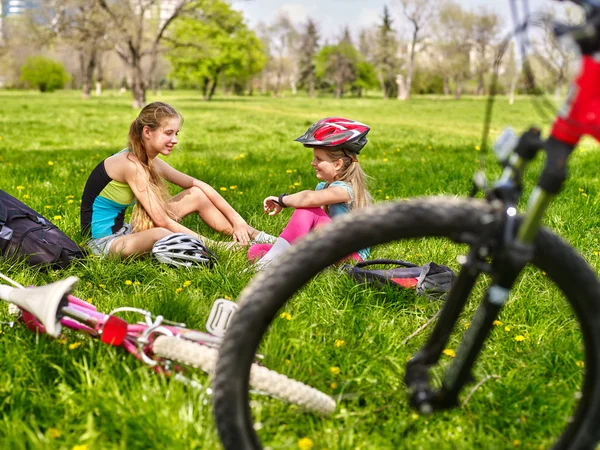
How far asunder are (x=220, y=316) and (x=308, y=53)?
247ft

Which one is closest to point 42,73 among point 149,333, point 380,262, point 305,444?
point 380,262

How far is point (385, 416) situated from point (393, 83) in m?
71.7

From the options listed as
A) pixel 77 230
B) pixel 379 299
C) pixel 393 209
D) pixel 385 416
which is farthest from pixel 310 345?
pixel 77 230

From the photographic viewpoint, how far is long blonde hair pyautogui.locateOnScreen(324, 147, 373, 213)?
391 cm

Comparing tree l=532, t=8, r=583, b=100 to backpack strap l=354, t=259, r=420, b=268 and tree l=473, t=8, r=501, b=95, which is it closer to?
tree l=473, t=8, r=501, b=95

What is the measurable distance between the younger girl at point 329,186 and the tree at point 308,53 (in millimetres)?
70148

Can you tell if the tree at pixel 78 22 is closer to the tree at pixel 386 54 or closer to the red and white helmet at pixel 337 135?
the red and white helmet at pixel 337 135

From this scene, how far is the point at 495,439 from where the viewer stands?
2.05 metres

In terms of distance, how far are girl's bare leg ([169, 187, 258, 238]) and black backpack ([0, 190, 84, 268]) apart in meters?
0.99

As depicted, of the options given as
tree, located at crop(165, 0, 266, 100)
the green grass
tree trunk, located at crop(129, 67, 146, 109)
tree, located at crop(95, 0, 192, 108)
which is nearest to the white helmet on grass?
the green grass

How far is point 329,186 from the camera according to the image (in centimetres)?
392

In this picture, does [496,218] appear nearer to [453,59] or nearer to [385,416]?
[385,416]

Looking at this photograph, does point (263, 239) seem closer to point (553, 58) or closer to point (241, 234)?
point (241, 234)

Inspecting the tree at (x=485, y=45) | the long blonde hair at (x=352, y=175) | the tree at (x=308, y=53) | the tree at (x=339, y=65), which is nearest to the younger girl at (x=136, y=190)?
the long blonde hair at (x=352, y=175)
